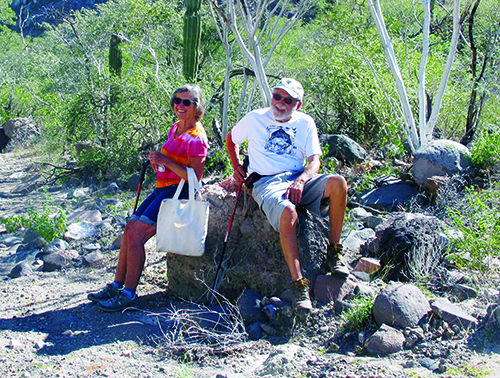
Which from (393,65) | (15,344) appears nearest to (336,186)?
(15,344)

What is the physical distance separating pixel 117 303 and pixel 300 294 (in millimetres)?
1355

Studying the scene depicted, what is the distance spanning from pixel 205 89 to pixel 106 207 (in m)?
2.96

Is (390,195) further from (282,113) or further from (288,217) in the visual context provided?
(288,217)

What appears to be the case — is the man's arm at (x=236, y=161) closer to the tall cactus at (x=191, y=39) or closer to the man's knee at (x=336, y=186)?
the man's knee at (x=336, y=186)

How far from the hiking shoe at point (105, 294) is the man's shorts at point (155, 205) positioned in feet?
1.75

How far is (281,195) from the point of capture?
3975 millimetres

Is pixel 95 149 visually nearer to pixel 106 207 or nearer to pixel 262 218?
pixel 106 207

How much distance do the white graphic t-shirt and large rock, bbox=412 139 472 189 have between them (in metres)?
2.60

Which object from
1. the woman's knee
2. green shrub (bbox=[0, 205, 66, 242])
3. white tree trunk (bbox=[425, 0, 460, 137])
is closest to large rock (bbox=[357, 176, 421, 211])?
white tree trunk (bbox=[425, 0, 460, 137])

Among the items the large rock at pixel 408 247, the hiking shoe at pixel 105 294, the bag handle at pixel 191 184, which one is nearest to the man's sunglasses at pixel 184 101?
the bag handle at pixel 191 184

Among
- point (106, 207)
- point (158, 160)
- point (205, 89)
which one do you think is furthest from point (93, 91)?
point (158, 160)

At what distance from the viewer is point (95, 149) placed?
10.9m

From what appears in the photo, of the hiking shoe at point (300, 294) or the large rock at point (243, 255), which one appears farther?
the large rock at point (243, 255)

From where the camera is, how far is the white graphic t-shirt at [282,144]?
426 centimetres
